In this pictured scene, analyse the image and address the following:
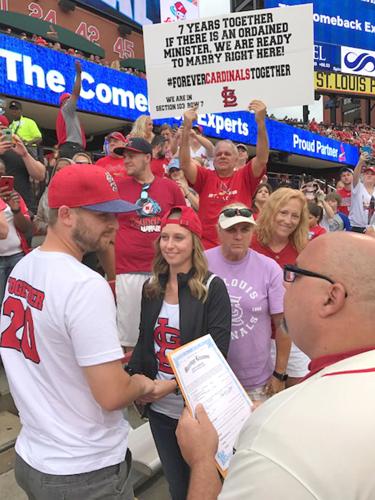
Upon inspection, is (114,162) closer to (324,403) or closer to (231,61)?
(231,61)

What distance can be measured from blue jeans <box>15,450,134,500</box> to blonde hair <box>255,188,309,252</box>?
2.00 meters

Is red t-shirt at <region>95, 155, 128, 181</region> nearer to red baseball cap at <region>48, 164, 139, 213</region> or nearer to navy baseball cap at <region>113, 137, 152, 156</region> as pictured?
navy baseball cap at <region>113, 137, 152, 156</region>

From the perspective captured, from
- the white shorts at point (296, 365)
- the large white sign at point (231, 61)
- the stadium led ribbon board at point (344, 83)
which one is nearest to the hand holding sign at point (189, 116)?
the large white sign at point (231, 61)

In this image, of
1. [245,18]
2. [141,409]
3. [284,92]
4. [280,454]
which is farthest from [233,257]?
[245,18]

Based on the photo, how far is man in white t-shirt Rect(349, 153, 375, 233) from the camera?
22.6 ft

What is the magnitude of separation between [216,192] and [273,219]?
1.01 metres

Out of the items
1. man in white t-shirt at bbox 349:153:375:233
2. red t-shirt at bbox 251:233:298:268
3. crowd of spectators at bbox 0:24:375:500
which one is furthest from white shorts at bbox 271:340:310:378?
man in white t-shirt at bbox 349:153:375:233

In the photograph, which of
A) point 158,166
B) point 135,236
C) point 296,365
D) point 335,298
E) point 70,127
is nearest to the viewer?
point 335,298

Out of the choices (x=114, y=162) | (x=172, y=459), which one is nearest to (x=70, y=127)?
(x=114, y=162)

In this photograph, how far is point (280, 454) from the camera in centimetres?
77

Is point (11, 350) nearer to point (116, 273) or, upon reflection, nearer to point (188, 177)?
point (116, 273)

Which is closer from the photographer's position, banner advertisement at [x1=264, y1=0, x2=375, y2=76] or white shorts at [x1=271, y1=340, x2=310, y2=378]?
white shorts at [x1=271, y1=340, x2=310, y2=378]

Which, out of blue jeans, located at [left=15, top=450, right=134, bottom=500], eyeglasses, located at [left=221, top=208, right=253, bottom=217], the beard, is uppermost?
eyeglasses, located at [left=221, top=208, right=253, bottom=217]

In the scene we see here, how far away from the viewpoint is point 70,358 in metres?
1.43
